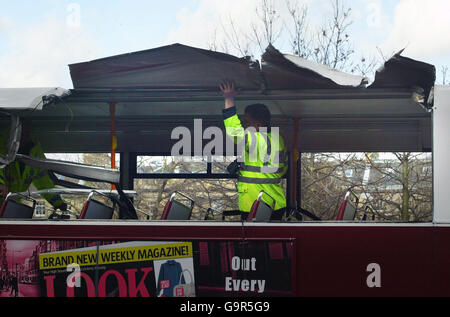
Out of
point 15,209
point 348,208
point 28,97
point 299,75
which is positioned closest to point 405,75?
point 299,75

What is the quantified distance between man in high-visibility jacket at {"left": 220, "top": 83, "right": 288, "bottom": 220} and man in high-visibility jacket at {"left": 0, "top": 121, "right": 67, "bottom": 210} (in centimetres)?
156

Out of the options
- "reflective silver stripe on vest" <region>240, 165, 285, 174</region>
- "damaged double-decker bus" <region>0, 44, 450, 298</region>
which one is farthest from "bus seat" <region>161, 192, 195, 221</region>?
"reflective silver stripe on vest" <region>240, 165, 285, 174</region>

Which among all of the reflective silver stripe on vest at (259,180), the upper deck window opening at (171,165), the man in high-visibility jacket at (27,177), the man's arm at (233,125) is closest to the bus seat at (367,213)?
the reflective silver stripe on vest at (259,180)

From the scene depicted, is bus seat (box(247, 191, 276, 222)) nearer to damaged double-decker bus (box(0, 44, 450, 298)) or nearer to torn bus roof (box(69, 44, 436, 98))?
damaged double-decker bus (box(0, 44, 450, 298))

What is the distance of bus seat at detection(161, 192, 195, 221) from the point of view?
4.27m

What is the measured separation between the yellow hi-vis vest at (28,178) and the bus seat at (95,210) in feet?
1.85

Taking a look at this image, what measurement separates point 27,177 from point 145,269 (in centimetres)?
162

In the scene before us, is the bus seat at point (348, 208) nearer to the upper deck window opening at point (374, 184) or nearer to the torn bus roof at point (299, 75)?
the upper deck window opening at point (374, 184)

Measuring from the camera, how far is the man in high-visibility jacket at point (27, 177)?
475 centimetres

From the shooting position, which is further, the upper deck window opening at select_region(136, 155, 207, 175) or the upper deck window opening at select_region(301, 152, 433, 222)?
the upper deck window opening at select_region(136, 155, 207, 175)

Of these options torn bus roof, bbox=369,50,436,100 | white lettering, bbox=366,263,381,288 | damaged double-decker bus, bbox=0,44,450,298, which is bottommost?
white lettering, bbox=366,263,381,288
